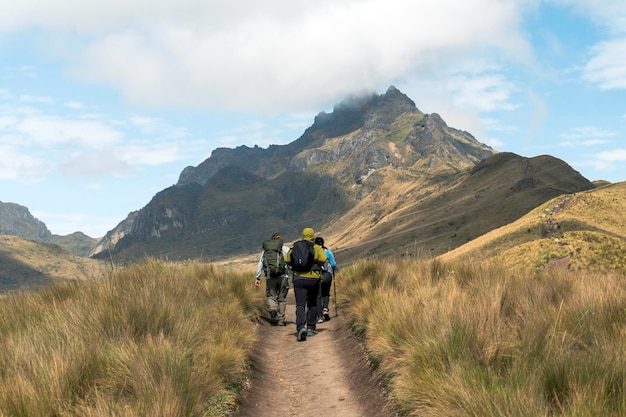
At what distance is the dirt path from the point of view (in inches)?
272

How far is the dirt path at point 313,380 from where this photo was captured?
691cm

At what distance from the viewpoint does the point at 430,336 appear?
234 inches

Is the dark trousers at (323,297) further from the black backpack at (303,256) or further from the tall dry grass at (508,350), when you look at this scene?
the tall dry grass at (508,350)

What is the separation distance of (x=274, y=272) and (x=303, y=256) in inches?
80.2

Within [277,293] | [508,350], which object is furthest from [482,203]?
[508,350]

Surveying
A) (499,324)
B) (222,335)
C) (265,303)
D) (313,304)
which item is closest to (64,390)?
(222,335)

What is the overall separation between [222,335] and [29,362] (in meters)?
3.37

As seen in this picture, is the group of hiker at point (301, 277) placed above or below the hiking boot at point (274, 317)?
above

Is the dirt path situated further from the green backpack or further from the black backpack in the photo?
the black backpack

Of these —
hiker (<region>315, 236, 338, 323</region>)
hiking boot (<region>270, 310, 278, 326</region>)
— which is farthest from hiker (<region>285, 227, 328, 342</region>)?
hiking boot (<region>270, 310, 278, 326</region>)

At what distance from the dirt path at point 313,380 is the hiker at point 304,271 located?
60 cm

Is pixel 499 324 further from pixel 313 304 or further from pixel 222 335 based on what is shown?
pixel 313 304

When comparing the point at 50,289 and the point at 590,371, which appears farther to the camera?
the point at 50,289

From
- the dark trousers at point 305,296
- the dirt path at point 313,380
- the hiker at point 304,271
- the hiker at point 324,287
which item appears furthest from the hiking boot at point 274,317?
the hiker at point 304,271
